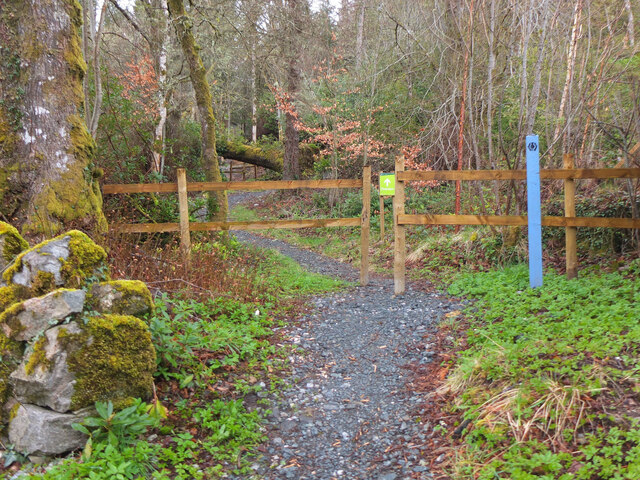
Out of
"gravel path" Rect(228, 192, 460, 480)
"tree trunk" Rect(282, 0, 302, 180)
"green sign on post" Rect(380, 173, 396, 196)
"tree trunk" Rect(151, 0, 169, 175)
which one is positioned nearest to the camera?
"gravel path" Rect(228, 192, 460, 480)

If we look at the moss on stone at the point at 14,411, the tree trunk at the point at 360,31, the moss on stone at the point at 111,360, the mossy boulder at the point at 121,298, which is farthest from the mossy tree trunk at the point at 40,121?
the tree trunk at the point at 360,31

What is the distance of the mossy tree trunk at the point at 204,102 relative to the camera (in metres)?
9.48

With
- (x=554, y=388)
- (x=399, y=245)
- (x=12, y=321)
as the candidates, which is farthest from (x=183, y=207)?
(x=554, y=388)

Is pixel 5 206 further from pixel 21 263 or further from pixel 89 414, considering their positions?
pixel 89 414

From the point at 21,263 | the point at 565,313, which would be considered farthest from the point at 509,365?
the point at 21,263

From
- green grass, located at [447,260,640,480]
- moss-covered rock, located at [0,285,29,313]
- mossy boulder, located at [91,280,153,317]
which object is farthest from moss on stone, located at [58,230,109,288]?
green grass, located at [447,260,640,480]

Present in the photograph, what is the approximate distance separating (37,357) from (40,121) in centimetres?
329

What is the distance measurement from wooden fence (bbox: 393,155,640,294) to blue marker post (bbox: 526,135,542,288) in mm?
180

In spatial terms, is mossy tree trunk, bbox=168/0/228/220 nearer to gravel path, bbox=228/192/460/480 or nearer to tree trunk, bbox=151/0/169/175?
tree trunk, bbox=151/0/169/175

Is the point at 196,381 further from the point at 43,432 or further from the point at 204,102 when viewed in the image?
the point at 204,102

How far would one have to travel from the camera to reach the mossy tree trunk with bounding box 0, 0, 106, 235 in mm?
5078

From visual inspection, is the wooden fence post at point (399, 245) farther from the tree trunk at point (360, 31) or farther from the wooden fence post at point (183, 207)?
the tree trunk at point (360, 31)

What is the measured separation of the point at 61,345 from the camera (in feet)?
9.87

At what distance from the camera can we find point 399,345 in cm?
510
